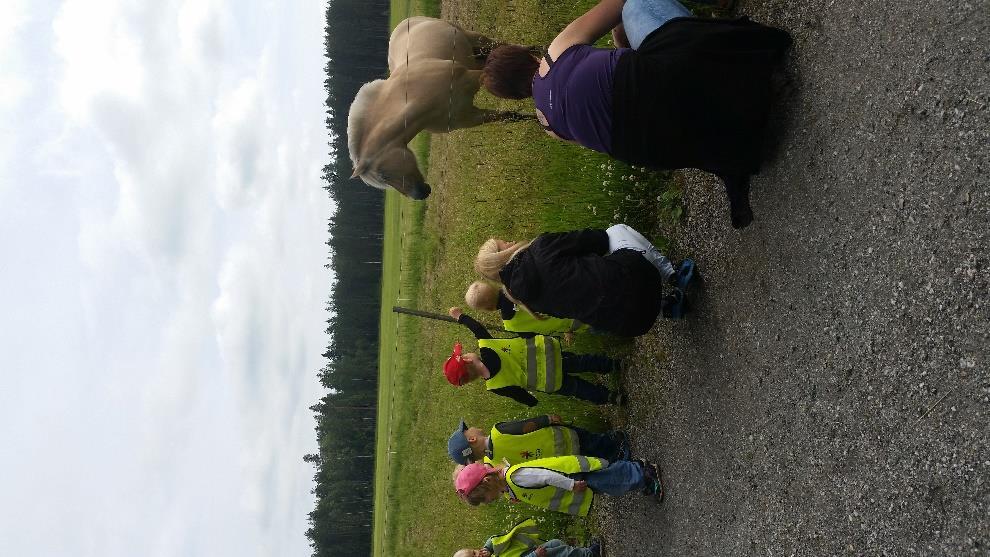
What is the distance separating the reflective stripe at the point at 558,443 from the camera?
6336 millimetres

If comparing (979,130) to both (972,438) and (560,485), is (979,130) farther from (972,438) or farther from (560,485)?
(560,485)

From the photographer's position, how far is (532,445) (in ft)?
20.9

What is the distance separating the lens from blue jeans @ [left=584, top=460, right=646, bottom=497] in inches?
224

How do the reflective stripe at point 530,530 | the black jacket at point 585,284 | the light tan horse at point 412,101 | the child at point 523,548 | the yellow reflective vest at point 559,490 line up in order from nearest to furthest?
1. the light tan horse at point 412,101
2. the black jacket at point 585,284
3. the yellow reflective vest at point 559,490
4. the child at point 523,548
5. the reflective stripe at point 530,530

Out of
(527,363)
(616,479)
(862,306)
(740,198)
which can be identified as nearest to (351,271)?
(527,363)

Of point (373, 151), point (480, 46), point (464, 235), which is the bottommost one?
point (373, 151)

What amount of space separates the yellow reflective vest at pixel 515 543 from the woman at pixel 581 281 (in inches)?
122

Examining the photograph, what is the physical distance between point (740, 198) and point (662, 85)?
126 cm

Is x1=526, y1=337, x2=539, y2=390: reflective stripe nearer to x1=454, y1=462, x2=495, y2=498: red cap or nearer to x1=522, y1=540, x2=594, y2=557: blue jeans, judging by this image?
x1=454, y1=462, x2=495, y2=498: red cap

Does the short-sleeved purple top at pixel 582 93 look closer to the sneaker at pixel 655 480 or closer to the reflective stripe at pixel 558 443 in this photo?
the sneaker at pixel 655 480

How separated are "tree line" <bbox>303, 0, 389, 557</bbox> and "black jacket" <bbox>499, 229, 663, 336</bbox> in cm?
142

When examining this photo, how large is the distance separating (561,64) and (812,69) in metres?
1.43

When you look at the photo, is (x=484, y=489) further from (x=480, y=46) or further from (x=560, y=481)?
(x=480, y=46)

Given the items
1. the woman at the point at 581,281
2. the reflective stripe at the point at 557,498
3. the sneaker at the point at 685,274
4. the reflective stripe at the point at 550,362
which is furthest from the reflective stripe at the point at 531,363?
the sneaker at the point at 685,274
